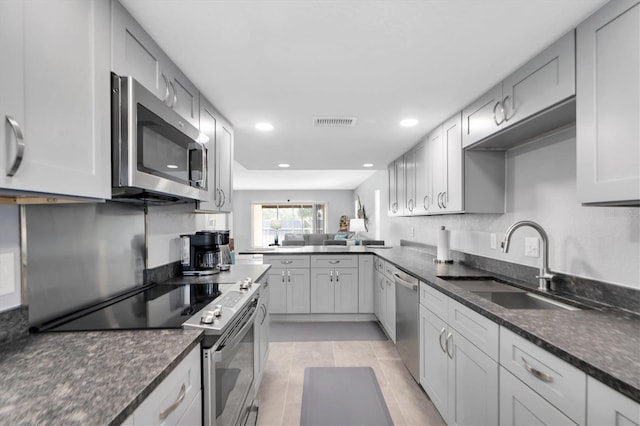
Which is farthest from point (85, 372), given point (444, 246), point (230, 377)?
point (444, 246)

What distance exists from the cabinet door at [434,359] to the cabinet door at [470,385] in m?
0.08

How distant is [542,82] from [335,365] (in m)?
2.53

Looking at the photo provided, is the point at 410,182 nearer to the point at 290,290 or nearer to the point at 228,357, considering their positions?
the point at 290,290

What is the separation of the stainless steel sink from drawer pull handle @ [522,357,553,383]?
0.56 m

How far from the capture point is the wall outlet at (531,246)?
183cm

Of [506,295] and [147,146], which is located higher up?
[147,146]

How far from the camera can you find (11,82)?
2.35 feet

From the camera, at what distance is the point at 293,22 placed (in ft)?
4.23

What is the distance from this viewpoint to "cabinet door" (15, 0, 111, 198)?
2.53 ft

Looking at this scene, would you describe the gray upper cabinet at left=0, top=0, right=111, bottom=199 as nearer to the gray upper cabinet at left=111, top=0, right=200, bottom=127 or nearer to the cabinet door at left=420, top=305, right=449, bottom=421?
the gray upper cabinet at left=111, top=0, right=200, bottom=127

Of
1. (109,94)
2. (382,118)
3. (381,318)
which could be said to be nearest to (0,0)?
(109,94)

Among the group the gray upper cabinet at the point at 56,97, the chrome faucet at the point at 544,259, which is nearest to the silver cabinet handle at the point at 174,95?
the gray upper cabinet at the point at 56,97

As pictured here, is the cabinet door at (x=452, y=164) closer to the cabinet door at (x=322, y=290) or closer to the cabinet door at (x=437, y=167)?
the cabinet door at (x=437, y=167)

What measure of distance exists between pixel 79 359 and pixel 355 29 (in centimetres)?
160
